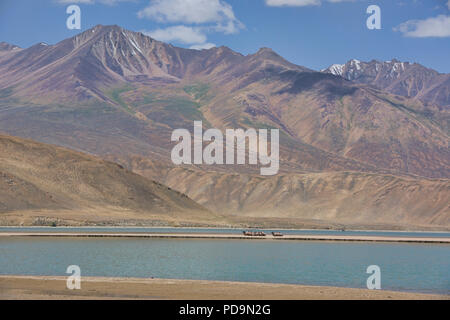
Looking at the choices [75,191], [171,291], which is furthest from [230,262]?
[75,191]

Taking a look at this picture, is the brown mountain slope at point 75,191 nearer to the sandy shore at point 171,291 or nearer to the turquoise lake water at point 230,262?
the turquoise lake water at point 230,262

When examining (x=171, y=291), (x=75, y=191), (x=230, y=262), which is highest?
(x=75, y=191)

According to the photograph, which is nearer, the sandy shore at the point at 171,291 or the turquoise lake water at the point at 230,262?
the sandy shore at the point at 171,291

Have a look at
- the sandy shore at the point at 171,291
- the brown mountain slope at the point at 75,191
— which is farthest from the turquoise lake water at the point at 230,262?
the brown mountain slope at the point at 75,191

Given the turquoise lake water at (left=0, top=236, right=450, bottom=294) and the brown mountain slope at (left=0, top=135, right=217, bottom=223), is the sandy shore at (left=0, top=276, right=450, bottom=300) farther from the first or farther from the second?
the brown mountain slope at (left=0, top=135, right=217, bottom=223)

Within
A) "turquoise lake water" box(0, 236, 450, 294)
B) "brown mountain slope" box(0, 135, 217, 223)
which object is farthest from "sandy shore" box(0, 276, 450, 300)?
"brown mountain slope" box(0, 135, 217, 223)

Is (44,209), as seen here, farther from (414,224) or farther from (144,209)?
(414,224)

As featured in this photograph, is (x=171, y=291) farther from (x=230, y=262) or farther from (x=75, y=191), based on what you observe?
(x=75, y=191)
